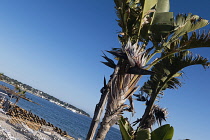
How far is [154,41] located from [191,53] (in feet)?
5.34

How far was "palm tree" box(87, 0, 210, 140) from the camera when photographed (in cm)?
441

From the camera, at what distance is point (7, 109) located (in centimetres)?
2234

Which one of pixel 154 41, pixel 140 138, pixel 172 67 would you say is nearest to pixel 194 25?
pixel 154 41

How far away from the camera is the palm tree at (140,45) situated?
4414 mm

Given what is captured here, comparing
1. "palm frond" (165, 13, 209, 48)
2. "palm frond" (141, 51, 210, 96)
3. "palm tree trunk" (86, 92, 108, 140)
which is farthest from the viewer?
"palm frond" (141, 51, 210, 96)

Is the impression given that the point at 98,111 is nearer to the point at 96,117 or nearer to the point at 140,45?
the point at 96,117

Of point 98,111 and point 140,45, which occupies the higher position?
point 140,45

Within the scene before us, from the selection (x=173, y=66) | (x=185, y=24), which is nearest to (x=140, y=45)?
(x=185, y=24)

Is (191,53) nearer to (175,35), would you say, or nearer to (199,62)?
(199,62)

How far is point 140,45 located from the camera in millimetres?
4812

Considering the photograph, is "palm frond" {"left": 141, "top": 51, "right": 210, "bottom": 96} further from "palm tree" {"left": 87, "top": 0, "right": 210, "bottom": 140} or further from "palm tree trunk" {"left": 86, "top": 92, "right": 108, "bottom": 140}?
→ "palm tree trunk" {"left": 86, "top": 92, "right": 108, "bottom": 140}

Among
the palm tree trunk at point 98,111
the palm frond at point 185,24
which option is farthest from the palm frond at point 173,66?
the palm tree trunk at point 98,111

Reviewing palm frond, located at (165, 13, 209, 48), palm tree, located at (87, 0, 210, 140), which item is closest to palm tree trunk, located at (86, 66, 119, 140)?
palm tree, located at (87, 0, 210, 140)

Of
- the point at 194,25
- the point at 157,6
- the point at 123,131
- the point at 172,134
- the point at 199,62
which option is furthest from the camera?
the point at 199,62
